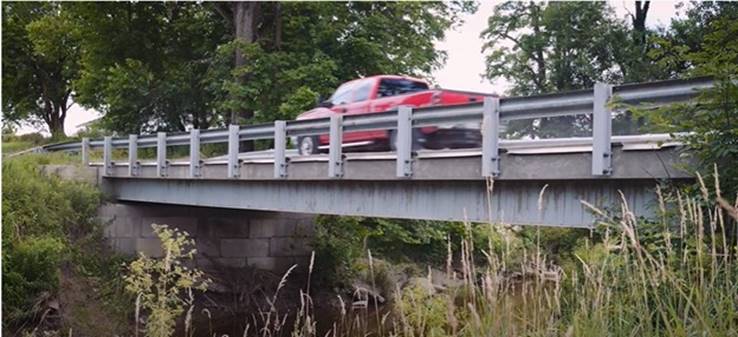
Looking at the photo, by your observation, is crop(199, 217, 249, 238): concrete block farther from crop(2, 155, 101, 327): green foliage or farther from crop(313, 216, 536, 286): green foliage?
crop(2, 155, 101, 327): green foliage

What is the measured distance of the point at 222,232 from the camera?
20.4m

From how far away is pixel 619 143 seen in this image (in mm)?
7430

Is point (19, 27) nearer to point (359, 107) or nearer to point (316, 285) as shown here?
point (316, 285)

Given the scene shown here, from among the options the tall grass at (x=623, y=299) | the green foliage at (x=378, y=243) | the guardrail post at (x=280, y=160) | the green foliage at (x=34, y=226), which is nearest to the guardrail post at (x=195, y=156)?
the green foliage at (x=34, y=226)

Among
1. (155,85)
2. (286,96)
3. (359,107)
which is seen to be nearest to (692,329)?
(359,107)

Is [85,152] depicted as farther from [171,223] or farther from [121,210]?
[171,223]

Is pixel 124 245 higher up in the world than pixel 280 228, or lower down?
lower down

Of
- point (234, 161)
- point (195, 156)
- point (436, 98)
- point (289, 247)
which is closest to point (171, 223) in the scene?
point (289, 247)

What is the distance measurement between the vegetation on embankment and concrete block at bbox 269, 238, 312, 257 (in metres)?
3.90

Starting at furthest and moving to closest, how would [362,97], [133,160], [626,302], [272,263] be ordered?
1. [272,263]
2. [133,160]
3. [362,97]
4. [626,302]

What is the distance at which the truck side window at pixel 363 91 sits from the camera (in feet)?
46.9

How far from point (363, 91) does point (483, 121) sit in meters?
6.03

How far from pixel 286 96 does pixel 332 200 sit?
510 inches

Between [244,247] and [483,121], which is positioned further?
[244,247]
